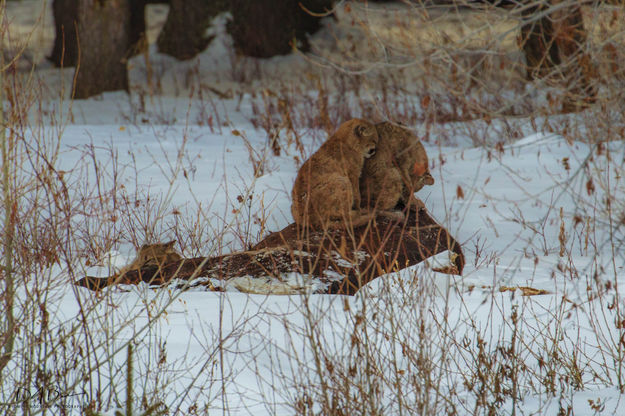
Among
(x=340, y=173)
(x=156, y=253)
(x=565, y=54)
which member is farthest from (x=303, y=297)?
(x=565, y=54)

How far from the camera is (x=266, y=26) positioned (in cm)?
1816

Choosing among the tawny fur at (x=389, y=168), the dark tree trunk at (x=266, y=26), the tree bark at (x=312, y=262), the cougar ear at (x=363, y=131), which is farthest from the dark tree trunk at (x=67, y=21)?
the cougar ear at (x=363, y=131)

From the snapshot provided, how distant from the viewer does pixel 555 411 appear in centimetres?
317

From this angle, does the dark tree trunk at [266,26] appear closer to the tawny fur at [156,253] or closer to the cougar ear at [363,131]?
the cougar ear at [363,131]

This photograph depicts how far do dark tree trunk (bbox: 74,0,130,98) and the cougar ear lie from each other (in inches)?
382

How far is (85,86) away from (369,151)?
34.9ft

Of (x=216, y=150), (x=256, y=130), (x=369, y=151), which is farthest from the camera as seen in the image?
(x=256, y=130)

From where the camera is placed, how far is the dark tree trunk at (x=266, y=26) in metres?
→ 18.1

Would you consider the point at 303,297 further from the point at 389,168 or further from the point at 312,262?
the point at 389,168

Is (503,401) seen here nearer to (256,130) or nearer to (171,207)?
(171,207)

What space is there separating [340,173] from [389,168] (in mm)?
368

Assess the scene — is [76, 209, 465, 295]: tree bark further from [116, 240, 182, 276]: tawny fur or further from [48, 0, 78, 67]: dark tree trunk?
[48, 0, 78, 67]: dark tree trunk

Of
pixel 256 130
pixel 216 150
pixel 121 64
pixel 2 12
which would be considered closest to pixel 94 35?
pixel 121 64

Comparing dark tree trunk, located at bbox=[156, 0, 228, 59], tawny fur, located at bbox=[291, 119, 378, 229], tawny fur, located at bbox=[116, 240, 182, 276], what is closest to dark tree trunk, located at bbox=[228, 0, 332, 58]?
dark tree trunk, located at bbox=[156, 0, 228, 59]
